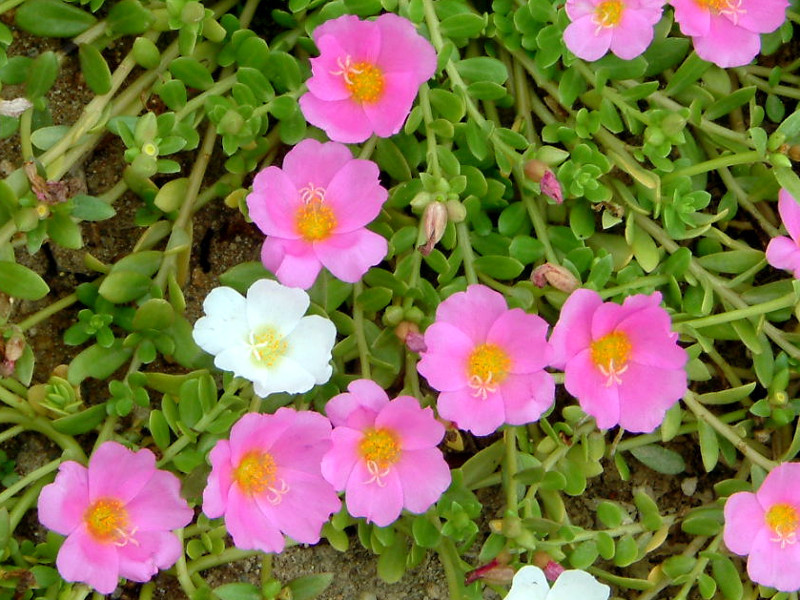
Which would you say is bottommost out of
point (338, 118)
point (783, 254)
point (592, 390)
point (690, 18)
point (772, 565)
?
point (772, 565)

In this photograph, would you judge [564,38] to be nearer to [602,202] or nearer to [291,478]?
[602,202]

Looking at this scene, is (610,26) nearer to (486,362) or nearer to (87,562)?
(486,362)

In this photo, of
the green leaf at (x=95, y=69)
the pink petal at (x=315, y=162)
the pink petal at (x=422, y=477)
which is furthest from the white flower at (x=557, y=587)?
the green leaf at (x=95, y=69)

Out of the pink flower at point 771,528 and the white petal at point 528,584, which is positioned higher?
the white petal at point 528,584

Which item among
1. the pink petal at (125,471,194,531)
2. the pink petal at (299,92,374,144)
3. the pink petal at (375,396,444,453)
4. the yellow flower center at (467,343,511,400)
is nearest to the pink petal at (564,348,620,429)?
the yellow flower center at (467,343,511,400)

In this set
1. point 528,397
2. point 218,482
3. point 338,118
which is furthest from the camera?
point 338,118

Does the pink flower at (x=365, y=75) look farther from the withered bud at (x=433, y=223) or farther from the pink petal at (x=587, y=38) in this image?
the pink petal at (x=587, y=38)

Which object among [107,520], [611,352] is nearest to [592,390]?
[611,352]
